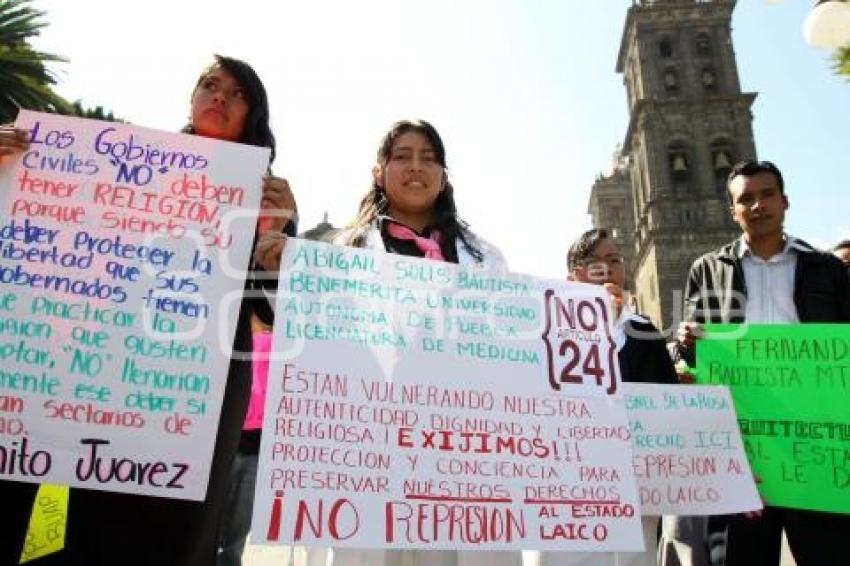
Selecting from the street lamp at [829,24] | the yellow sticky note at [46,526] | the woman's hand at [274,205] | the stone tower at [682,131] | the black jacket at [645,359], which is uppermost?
the stone tower at [682,131]

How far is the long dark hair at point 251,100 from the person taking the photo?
2.71m

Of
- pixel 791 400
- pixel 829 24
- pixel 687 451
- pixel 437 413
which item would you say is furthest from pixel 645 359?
pixel 829 24

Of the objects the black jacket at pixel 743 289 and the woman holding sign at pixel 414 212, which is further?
the black jacket at pixel 743 289

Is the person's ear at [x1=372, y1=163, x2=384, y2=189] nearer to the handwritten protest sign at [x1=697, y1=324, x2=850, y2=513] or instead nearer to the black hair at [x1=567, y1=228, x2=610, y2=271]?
the black hair at [x1=567, y1=228, x2=610, y2=271]

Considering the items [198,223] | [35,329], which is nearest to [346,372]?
[198,223]

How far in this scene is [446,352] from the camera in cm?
251

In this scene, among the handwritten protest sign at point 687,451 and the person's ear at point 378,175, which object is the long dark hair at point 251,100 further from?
the handwritten protest sign at point 687,451

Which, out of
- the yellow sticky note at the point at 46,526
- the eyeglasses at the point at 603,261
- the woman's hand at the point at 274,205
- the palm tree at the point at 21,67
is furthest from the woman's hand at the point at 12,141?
the palm tree at the point at 21,67

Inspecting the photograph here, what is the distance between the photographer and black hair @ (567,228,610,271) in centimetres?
410

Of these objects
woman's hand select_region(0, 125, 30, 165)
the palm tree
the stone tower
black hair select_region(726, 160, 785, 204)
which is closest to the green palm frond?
black hair select_region(726, 160, 785, 204)

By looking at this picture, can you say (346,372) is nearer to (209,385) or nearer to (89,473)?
(209,385)

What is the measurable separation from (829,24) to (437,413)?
334cm

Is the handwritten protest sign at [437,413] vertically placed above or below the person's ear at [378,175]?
below

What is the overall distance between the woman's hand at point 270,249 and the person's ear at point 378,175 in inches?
32.7
